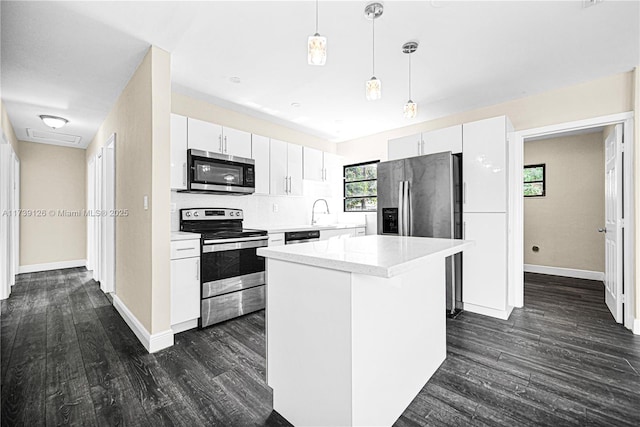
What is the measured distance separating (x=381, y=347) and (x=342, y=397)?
0.96ft

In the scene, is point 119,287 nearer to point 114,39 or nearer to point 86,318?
point 86,318

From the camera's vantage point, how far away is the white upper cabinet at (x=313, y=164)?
15.3 ft

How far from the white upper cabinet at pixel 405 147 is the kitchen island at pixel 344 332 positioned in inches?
85.3

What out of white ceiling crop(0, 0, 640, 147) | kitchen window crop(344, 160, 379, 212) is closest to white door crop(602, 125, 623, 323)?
white ceiling crop(0, 0, 640, 147)

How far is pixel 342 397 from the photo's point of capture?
52.5 inches

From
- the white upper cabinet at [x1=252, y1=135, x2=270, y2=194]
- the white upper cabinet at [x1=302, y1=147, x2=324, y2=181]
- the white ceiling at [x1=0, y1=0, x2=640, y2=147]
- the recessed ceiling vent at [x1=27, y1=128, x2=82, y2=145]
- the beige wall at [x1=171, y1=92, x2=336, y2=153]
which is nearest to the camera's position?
the white ceiling at [x1=0, y1=0, x2=640, y2=147]

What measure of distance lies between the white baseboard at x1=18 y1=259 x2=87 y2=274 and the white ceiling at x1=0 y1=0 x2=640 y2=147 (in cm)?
311

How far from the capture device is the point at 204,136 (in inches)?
132

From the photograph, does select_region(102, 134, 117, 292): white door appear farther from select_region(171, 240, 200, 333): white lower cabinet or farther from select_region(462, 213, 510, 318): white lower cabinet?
select_region(462, 213, 510, 318): white lower cabinet

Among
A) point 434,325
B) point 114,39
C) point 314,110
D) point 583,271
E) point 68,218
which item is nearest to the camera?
point 434,325

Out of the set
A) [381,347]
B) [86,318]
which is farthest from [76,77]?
[381,347]

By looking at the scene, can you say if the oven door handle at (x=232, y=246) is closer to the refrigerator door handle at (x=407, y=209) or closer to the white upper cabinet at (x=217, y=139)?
the white upper cabinet at (x=217, y=139)

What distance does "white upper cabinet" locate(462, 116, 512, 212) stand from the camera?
10.3 feet

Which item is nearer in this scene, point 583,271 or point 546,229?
point 583,271
